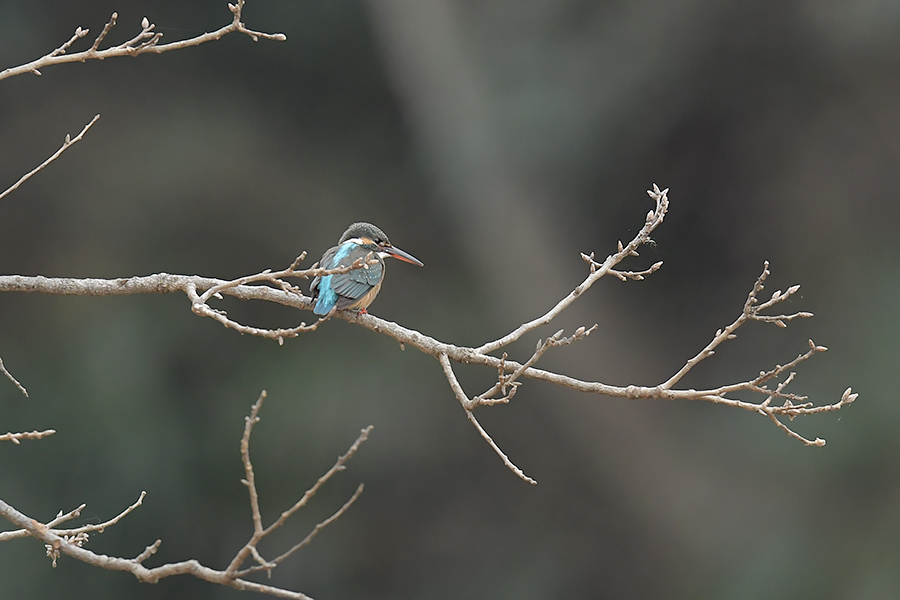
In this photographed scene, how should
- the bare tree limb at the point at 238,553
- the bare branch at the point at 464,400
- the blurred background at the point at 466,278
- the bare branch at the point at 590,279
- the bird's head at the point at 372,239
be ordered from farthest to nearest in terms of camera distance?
1. the blurred background at the point at 466,278
2. the bird's head at the point at 372,239
3. the bare branch at the point at 590,279
4. the bare branch at the point at 464,400
5. the bare tree limb at the point at 238,553

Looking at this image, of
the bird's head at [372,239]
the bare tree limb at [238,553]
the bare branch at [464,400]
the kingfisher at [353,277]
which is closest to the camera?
the bare tree limb at [238,553]

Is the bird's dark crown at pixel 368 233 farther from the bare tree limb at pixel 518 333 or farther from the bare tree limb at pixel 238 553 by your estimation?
the bare tree limb at pixel 238 553

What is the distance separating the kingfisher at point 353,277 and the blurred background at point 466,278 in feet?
12.7

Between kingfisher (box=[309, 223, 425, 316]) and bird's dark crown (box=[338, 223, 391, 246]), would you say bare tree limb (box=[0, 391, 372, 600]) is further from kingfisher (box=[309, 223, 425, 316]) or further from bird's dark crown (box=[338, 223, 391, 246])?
bird's dark crown (box=[338, 223, 391, 246])

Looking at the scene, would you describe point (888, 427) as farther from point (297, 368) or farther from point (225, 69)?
point (225, 69)

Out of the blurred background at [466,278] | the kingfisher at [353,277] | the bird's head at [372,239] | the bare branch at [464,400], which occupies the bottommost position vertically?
the bare branch at [464,400]

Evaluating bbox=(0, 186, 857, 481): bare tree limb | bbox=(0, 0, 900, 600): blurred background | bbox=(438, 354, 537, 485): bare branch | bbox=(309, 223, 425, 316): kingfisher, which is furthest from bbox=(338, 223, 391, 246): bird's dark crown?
bbox=(0, 0, 900, 600): blurred background

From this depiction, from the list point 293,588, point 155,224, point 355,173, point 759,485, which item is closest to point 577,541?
point 759,485

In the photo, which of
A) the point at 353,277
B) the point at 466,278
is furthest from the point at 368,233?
the point at 466,278

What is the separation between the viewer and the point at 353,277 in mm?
3344

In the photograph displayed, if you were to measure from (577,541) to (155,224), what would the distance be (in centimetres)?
410

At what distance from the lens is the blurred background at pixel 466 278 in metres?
7.57

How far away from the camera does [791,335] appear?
24.6ft

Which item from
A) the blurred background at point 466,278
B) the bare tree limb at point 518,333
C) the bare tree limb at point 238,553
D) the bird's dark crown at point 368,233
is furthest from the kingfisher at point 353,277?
the blurred background at point 466,278
